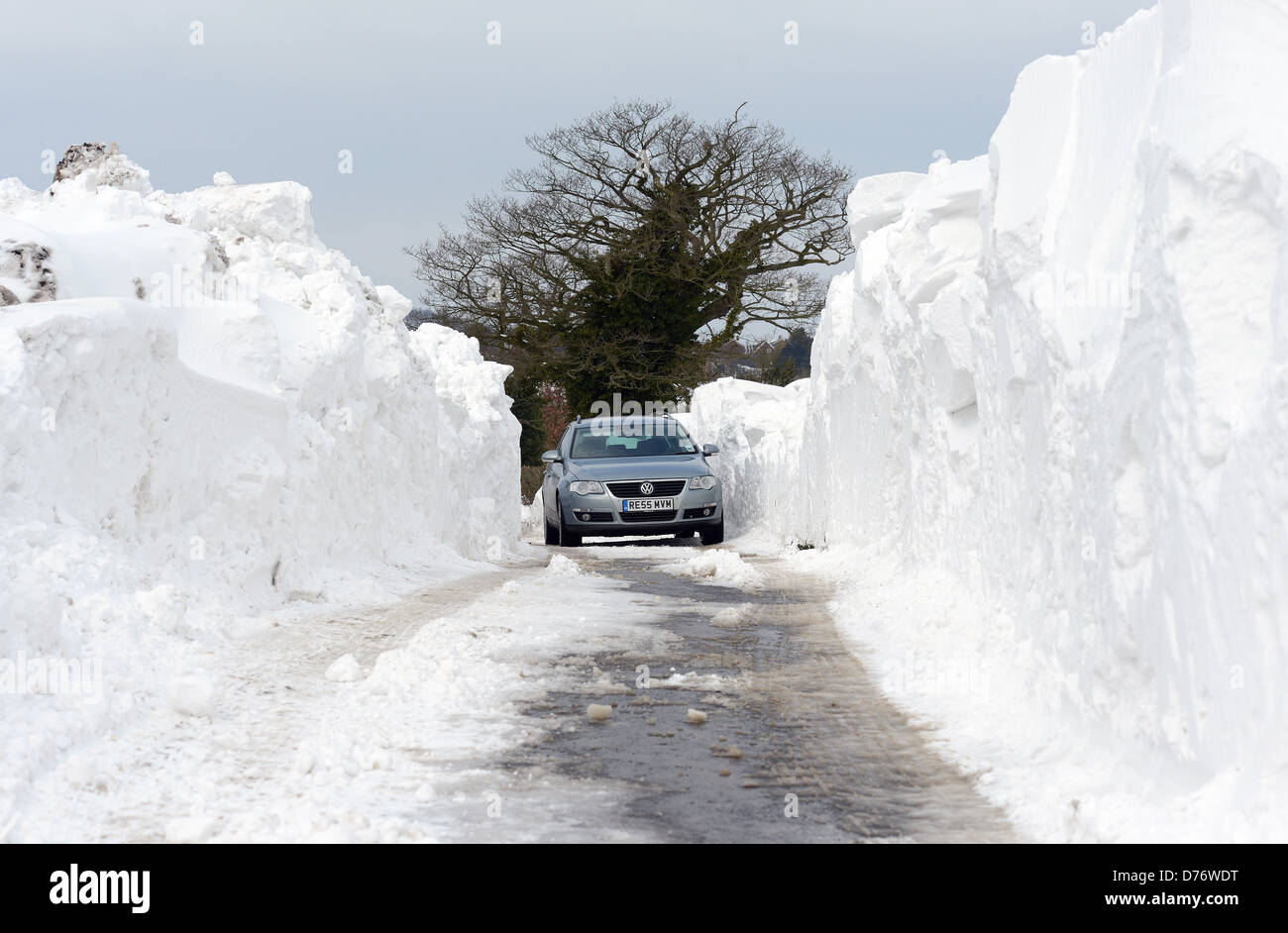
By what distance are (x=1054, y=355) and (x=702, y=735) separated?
7.48 ft

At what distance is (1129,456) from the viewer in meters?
4.38

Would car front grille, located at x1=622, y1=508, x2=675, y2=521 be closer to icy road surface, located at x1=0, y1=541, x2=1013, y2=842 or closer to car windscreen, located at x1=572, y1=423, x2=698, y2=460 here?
car windscreen, located at x1=572, y1=423, x2=698, y2=460

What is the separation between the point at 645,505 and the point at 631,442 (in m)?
1.77

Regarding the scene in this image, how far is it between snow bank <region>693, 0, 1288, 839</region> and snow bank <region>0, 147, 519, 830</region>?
11.4ft

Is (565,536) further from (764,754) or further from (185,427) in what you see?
(764,754)

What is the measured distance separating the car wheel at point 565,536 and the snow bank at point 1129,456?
7768 mm

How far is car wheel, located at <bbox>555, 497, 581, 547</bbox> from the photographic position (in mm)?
16172

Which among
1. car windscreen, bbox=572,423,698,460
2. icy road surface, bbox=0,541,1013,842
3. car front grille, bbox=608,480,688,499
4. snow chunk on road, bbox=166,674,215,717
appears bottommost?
icy road surface, bbox=0,541,1013,842

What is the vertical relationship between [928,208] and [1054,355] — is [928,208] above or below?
above

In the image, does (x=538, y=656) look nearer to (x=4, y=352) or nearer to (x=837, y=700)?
(x=837, y=700)

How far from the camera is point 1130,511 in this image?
4.28 metres

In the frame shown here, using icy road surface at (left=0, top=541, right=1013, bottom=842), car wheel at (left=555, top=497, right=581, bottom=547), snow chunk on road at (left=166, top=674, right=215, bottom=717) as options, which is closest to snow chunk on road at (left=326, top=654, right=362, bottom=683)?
icy road surface at (left=0, top=541, right=1013, bottom=842)

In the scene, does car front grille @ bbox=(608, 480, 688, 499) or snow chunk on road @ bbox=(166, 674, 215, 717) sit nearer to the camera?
snow chunk on road @ bbox=(166, 674, 215, 717)
